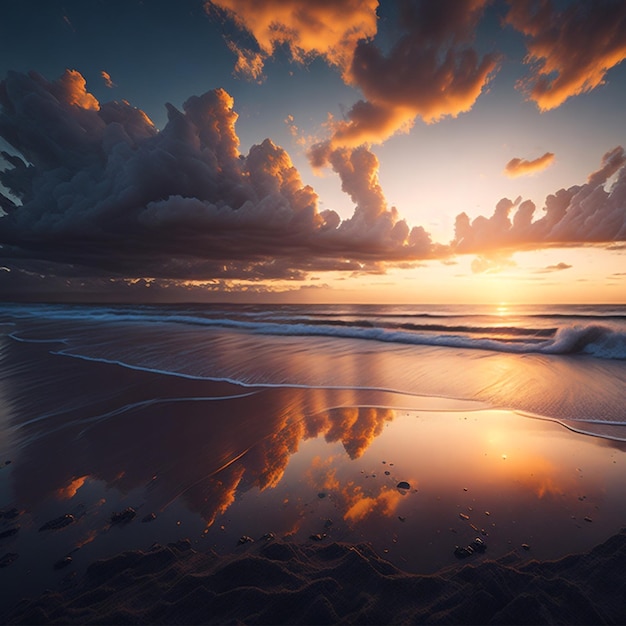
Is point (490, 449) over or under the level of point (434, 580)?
under

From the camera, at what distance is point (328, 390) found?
664 cm

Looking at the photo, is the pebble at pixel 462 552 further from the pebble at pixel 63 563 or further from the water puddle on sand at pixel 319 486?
the pebble at pixel 63 563

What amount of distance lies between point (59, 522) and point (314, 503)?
231 centimetres

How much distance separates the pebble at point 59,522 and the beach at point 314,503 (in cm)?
2

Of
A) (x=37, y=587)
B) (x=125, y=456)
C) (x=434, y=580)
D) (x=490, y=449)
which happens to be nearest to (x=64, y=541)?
(x=37, y=587)

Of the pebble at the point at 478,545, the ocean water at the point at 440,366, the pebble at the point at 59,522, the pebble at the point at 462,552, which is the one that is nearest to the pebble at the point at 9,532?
the pebble at the point at 59,522

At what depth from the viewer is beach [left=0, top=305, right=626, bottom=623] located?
177 centimetres

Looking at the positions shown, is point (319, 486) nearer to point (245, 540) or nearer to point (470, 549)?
point (245, 540)

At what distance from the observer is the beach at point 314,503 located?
A: 69.9 inches

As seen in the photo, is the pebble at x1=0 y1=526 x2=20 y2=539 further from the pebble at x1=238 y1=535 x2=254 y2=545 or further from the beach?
the pebble at x1=238 y1=535 x2=254 y2=545

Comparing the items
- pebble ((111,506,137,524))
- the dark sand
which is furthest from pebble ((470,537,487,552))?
pebble ((111,506,137,524))

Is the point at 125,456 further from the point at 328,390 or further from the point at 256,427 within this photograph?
the point at 328,390

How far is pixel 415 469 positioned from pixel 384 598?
178 cm

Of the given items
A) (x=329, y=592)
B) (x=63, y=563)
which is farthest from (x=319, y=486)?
(x=63, y=563)
